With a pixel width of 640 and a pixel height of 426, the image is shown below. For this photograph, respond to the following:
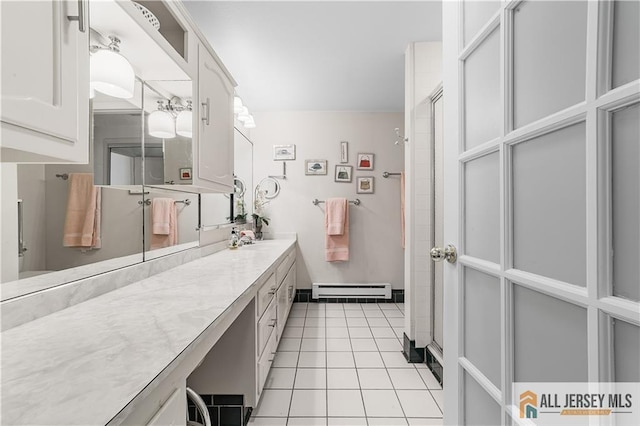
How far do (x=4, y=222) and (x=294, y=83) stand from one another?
2.55m

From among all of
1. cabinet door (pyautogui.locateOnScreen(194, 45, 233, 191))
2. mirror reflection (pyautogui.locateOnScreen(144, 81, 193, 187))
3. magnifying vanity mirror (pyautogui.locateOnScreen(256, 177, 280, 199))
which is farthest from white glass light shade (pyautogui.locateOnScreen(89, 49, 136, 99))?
magnifying vanity mirror (pyautogui.locateOnScreen(256, 177, 280, 199))

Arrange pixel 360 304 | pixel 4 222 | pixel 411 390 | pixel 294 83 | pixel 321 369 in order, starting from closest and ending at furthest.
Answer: pixel 4 222, pixel 411 390, pixel 321 369, pixel 294 83, pixel 360 304

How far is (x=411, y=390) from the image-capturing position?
6.32 ft

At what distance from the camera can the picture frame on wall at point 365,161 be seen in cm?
383

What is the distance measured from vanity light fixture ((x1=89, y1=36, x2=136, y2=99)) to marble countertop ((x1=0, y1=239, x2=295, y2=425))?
79 cm

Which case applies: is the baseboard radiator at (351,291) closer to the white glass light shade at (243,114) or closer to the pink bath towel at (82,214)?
the white glass light shade at (243,114)

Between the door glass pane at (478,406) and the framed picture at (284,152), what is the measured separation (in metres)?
3.24

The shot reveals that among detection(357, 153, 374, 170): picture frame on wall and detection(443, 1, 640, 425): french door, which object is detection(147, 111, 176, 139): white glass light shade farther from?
detection(357, 153, 374, 170): picture frame on wall

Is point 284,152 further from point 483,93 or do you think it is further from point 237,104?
point 483,93

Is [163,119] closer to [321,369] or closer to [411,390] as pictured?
[321,369]

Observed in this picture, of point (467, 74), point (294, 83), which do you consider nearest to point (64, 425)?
point (467, 74)

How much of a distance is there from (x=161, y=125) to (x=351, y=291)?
2879 mm

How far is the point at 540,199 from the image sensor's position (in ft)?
2.03

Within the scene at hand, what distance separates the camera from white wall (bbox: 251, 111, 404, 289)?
151 inches
